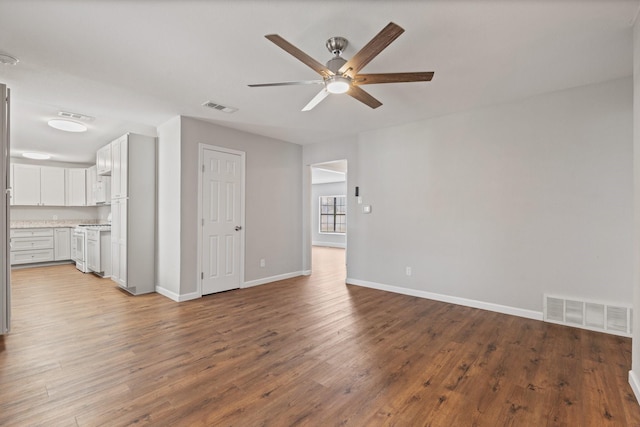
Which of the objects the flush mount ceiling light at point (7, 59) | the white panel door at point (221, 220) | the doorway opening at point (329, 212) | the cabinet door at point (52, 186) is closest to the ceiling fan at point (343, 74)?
the flush mount ceiling light at point (7, 59)

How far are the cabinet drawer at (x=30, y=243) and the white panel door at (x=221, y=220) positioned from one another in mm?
5053

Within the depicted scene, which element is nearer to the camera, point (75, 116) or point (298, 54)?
point (298, 54)

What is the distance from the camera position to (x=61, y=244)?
6.79 metres

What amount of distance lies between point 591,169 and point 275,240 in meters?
4.53

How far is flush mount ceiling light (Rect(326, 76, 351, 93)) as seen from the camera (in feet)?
7.32

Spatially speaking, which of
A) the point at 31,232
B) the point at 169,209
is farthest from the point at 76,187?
the point at 169,209

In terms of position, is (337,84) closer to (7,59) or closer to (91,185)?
(7,59)

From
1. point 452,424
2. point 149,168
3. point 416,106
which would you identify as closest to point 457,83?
point 416,106

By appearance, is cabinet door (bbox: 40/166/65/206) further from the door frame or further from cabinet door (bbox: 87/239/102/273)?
the door frame

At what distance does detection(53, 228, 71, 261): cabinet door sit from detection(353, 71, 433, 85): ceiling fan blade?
795 centimetres

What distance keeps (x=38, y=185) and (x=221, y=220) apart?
5.54m

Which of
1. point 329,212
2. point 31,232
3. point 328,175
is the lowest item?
point 31,232

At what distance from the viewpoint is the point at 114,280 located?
4.92 meters

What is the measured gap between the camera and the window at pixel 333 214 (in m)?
11.3
